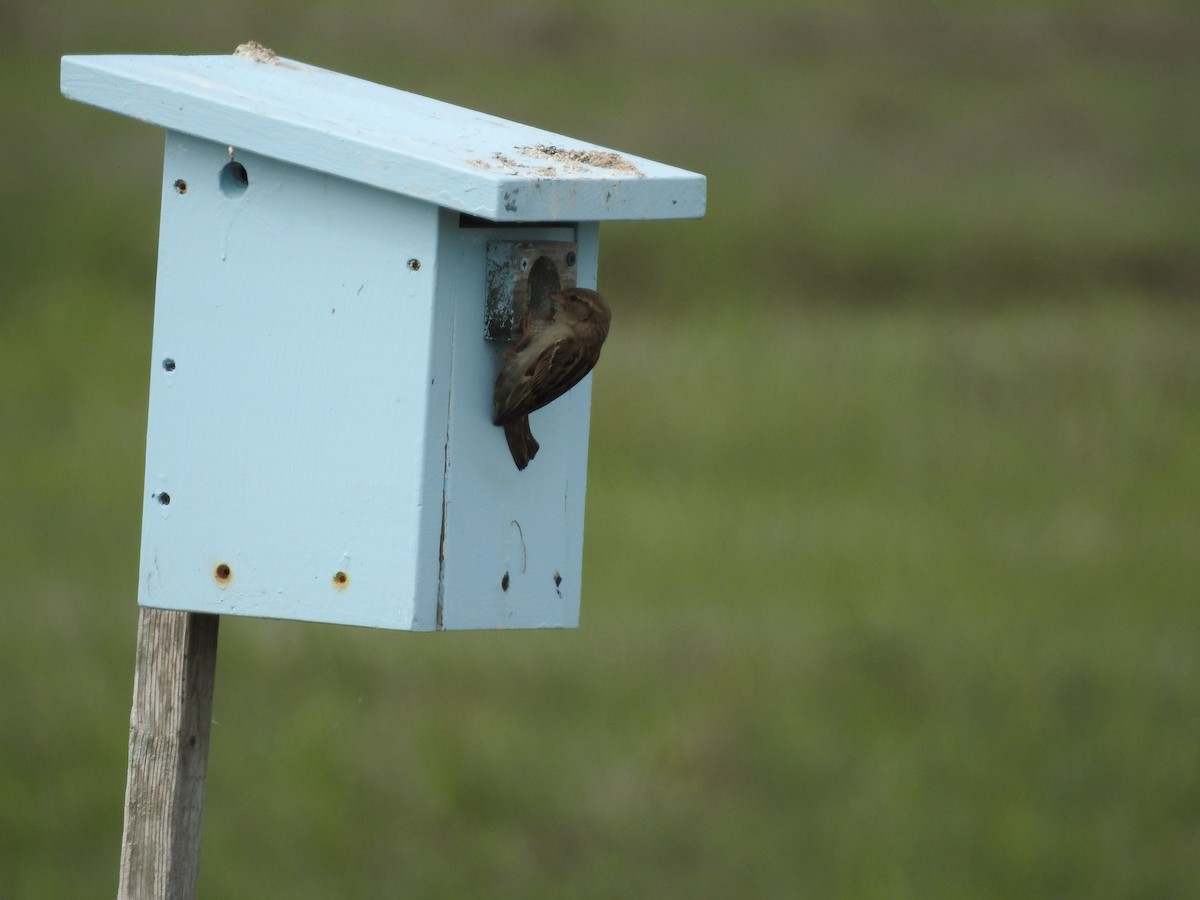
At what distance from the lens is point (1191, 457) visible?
9.36 metres

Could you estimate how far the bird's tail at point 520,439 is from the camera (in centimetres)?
283

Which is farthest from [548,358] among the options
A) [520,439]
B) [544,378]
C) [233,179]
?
[233,179]

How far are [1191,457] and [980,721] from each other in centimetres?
346

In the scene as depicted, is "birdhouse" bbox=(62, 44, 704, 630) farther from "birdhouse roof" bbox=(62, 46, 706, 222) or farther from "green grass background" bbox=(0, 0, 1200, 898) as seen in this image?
"green grass background" bbox=(0, 0, 1200, 898)

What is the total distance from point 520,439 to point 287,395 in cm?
38

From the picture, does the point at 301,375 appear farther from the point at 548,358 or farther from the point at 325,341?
the point at 548,358

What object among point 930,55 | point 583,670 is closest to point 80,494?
point 583,670

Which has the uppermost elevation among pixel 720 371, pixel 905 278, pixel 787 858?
pixel 905 278

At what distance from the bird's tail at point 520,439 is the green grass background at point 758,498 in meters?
2.99

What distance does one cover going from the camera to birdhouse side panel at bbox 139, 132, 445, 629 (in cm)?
268

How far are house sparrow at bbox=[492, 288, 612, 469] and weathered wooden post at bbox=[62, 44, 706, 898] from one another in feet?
0.12

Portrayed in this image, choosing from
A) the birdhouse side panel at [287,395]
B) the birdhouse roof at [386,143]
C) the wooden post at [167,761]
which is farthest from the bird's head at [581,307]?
the wooden post at [167,761]

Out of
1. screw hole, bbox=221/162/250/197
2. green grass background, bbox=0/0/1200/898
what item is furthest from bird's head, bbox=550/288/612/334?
green grass background, bbox=0/0/1200/898

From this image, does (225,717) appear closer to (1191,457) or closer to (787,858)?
(787,858)
